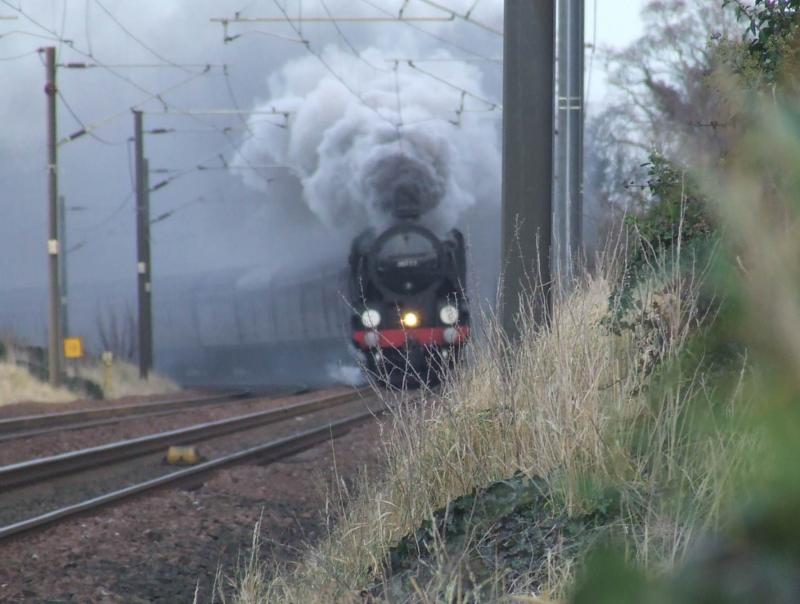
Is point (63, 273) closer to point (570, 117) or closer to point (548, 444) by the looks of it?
point (570, 117)

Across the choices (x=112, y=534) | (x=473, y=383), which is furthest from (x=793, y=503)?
(x=112, y=534)

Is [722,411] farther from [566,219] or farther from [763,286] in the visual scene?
[566,219]

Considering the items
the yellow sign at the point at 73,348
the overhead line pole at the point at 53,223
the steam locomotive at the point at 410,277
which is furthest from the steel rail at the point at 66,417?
the steam locomotive at the point at 410,277

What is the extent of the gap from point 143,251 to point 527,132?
25.6 meters

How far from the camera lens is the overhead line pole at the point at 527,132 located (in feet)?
26.5

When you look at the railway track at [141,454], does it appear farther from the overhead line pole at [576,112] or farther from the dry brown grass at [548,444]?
the overhead line pole at [576,112]

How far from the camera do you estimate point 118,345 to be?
133ft

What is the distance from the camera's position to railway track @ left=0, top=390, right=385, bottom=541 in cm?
891

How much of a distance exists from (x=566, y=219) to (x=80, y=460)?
5.64 metres

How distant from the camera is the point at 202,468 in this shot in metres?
11.4

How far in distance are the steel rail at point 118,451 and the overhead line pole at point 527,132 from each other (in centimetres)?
154

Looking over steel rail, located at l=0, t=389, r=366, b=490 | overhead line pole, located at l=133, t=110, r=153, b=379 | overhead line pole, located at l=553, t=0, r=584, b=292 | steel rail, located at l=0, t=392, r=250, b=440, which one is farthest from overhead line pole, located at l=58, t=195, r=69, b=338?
overhead line pole, located at l=553, t=0, r=584, b=292

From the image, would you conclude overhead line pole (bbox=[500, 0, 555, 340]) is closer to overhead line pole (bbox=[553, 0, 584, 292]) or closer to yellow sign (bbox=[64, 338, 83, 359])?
overhead line pole (bbox=[553, 0, 584, 292])

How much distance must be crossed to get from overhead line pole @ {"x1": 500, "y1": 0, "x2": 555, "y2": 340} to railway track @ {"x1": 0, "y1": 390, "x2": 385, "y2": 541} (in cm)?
152
